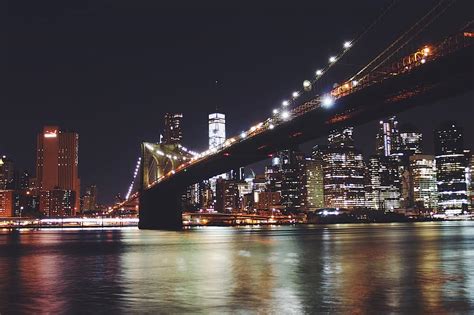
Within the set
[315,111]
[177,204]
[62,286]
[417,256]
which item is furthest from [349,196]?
[62,286]

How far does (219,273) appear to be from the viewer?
20312mm

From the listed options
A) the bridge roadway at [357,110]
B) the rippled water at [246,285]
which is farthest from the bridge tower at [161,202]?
the rippled water at [246,285]

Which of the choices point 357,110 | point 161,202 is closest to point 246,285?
point 357,110

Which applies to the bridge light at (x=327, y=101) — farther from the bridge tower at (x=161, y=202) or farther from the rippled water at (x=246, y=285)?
the bridge tower at (x=161, y=202)

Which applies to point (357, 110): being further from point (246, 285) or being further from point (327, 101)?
point (246, 285)

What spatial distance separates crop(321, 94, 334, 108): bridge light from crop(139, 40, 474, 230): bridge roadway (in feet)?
0.90

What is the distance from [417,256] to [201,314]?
17.4 m

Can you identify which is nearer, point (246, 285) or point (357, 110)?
point (246, 285)

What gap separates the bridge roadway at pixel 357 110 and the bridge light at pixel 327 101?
0.27 m

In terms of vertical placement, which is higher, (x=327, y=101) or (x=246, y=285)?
(x=327, y=101)

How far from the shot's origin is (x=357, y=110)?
41.4m

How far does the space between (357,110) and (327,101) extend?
2.02m

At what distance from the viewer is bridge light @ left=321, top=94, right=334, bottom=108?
40750mm

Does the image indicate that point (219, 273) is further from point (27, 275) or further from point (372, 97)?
point (372, 97)
